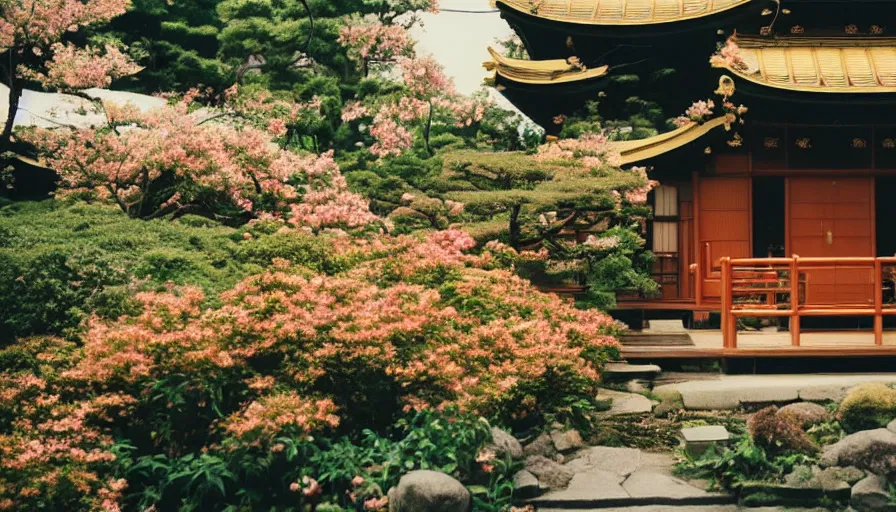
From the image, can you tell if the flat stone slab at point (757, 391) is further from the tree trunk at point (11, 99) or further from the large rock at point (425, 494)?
the tree trunk at point (11, 99)

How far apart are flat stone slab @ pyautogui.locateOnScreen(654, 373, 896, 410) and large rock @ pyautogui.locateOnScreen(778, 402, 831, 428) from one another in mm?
505

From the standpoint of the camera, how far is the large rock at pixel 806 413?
11.7m

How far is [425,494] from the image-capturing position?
9.13 meters

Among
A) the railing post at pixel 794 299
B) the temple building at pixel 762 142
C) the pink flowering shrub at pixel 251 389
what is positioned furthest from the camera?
the temple building at pixel 762 142

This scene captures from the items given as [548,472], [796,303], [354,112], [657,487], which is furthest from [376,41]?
[657,487]

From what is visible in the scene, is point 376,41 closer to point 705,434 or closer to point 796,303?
point 796,303

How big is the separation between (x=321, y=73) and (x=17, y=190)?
9.18 meters

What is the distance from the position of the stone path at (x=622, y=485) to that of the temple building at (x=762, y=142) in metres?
6.67

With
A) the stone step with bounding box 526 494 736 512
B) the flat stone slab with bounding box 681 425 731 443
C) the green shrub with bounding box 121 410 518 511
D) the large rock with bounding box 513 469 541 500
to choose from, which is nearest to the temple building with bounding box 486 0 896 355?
the flat stone slab with bounding box 681 425 731 443

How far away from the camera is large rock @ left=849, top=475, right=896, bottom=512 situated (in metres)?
9.94

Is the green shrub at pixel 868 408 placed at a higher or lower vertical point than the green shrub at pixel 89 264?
lower

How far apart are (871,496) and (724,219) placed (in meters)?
9.42

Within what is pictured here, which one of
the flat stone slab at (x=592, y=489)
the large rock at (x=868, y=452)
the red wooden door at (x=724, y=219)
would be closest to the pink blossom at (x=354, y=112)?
the red wooden door at (x=724, y=219)

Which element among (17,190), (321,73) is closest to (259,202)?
(17,190)
